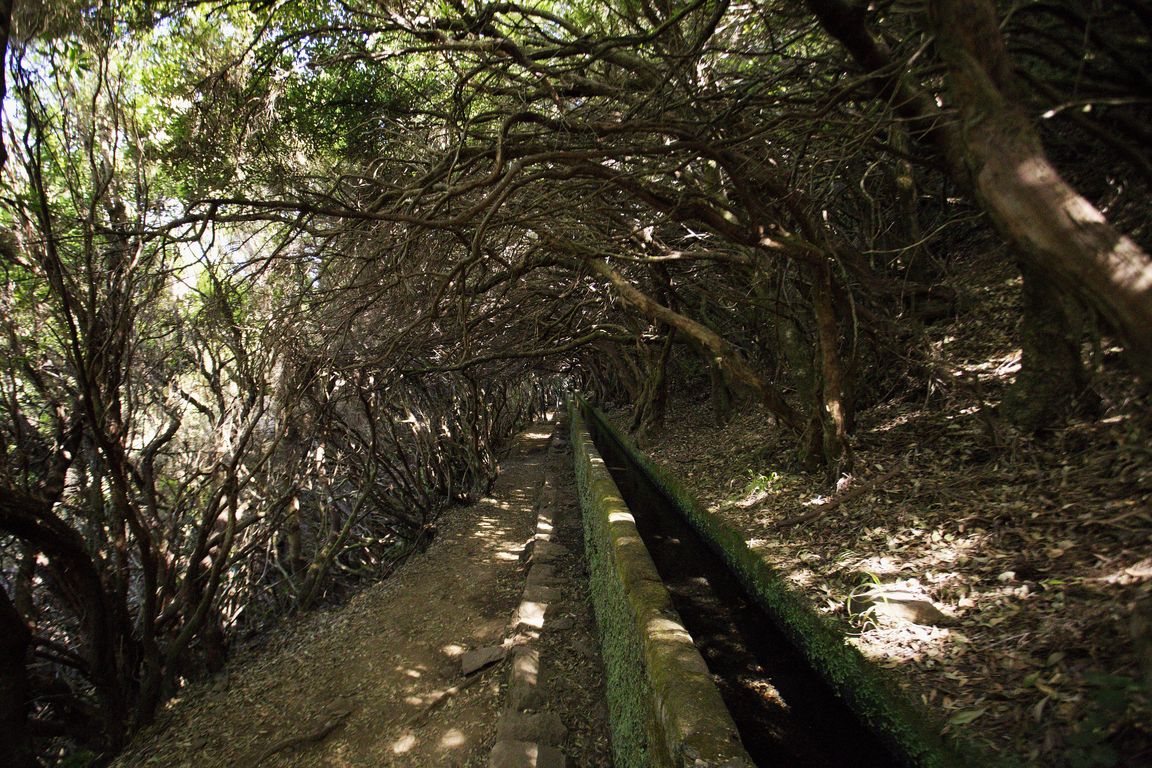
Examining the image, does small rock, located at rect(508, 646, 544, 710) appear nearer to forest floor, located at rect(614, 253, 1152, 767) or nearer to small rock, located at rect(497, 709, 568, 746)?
small rock, located at rect(497, 709, 568, 746)

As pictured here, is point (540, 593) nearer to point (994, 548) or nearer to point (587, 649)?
point (587, 649)

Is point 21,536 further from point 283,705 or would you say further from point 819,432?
point 819,432

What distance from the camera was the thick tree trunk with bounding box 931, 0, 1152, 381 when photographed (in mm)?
1678

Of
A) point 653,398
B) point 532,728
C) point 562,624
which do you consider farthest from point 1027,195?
point 653,398

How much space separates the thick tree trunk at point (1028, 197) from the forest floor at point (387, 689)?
3.62 metres

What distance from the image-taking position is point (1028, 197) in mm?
1849

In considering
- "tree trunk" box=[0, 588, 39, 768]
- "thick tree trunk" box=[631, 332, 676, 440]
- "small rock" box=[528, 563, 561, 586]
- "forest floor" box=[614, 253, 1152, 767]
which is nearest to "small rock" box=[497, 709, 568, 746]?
"forest floor" box=[614, 253, 1152, 767]

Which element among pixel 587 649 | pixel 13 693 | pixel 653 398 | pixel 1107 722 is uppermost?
pixel 653 398

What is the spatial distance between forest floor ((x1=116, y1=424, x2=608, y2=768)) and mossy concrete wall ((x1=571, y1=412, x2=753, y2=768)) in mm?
379

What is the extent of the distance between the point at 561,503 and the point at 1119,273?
9.19 m

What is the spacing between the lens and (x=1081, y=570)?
2809 millimetres

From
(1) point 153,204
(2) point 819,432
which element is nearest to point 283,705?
(1) point 153,204

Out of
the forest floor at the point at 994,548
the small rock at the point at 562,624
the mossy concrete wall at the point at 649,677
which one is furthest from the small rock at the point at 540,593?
the forest floor at the point at 994,548

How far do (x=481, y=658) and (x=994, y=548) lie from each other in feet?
12.9
